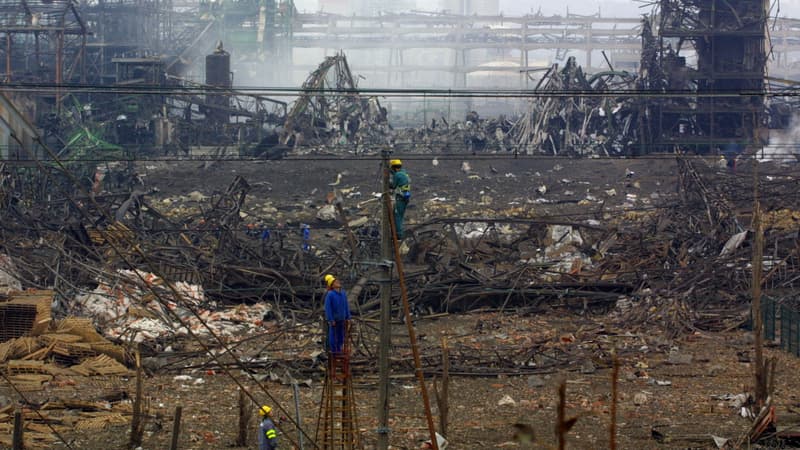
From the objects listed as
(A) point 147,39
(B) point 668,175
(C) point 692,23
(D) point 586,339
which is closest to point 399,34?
(A) point 147,39

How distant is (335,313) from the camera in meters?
11.5

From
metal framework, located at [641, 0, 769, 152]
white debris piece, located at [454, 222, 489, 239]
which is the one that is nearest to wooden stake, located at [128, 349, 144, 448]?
white debris piece, located at [454, 222, 489, 239]

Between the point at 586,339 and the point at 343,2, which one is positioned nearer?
the point at 586,339

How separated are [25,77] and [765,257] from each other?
30.0 metres

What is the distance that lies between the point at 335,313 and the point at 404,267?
38.8 feet

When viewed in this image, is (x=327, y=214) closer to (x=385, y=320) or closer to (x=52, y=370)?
(x=52, y=370)

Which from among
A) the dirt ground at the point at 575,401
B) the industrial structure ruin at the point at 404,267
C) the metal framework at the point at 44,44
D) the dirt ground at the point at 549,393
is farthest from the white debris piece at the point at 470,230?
the metal framework at the point at 44,44

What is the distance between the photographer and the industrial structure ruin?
13633 millimetres

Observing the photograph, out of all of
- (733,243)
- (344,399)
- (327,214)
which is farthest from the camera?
(327,214)

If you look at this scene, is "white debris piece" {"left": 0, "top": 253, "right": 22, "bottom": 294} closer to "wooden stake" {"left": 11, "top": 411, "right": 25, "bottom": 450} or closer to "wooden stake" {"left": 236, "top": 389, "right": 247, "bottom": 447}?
"wooden stake" {"left": 236, "top": 389, "right": 247, "bottom": 447}

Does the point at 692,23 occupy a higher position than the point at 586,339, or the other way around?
the point at 692,23

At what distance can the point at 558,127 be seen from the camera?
3928 centimetres

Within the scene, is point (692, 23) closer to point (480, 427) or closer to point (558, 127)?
point (558, 127)

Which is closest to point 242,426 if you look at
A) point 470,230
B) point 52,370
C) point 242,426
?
point 242,426
